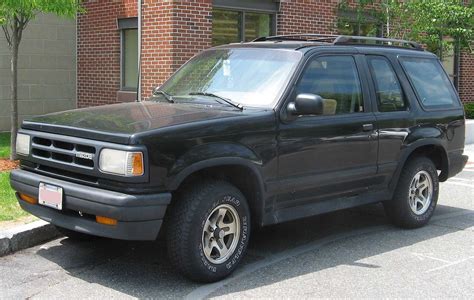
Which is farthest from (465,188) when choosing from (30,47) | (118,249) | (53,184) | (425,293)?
(30,47)

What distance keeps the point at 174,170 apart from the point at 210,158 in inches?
12.8

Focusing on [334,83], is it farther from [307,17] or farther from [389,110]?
[307,17]

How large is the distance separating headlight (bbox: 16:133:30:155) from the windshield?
4.51ft

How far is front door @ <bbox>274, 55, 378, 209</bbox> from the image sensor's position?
17.6 feet

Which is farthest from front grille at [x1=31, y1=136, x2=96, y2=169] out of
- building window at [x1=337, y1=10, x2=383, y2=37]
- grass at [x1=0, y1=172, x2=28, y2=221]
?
building window at [x1=337, y1=10, x2=383, y2=37]

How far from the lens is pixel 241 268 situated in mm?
5340

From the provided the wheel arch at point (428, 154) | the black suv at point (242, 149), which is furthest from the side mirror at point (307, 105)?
the wheel arch at point (428, 154)

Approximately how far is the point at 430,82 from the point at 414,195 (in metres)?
1.27

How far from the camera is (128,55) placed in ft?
42.5

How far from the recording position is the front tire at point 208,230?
15.3 ft

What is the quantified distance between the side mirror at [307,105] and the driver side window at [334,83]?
261 mm

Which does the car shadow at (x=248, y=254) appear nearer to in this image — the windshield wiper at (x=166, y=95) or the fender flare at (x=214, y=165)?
the fender flare at (x=214, y=165)

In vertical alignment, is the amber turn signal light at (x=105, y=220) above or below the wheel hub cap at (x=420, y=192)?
above

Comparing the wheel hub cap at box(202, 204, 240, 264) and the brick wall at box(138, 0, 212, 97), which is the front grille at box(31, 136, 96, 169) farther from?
the brick wall at box(138, 0, 212, 97)
